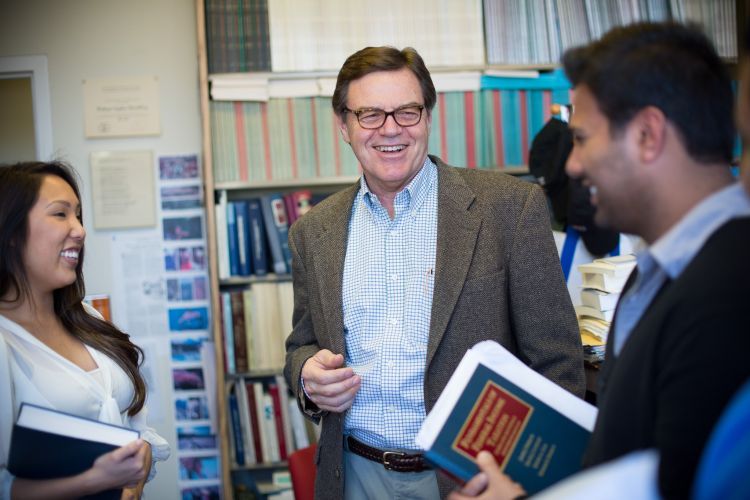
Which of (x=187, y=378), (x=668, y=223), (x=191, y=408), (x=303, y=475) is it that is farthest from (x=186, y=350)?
(x=668, y=223)

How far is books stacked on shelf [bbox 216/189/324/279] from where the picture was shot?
3221 millimetres

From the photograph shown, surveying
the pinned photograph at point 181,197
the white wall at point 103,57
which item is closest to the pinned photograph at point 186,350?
the white wall at point 103,57

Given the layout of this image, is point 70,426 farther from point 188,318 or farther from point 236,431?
point 188,318

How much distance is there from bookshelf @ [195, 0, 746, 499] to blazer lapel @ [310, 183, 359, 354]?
52.7 inches

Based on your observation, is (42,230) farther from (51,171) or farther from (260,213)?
(260,213)

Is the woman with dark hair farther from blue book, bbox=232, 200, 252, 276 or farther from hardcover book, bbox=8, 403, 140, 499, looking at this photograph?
blue book, bbox=232, 200, 252, 276

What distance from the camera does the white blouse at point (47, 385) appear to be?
1540 millimetres

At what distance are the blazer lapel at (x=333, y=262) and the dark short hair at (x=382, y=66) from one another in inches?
10.6

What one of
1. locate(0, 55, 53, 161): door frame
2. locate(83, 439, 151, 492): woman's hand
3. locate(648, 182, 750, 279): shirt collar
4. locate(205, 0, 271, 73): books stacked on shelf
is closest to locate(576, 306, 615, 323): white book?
locate(648, 182, 750, 279): shirt collar

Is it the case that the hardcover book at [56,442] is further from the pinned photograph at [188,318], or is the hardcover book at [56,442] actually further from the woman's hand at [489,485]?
the pinned photograph at [188,318]

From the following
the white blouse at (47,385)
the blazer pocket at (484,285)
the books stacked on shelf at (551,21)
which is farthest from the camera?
the books stacked on shelf at (551,21)

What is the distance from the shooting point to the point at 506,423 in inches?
45.9

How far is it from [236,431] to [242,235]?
90cm

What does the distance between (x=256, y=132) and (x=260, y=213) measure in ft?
1.19
